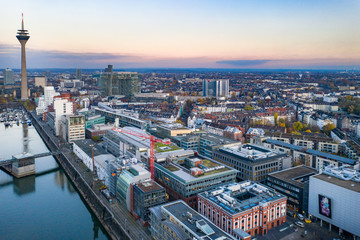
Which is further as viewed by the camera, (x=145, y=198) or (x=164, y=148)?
(x=164, y=148)

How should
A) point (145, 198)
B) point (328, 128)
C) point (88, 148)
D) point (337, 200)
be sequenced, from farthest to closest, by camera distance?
point (328, 128) → point (88, 148) → point (145, 198) → point (337, 200)

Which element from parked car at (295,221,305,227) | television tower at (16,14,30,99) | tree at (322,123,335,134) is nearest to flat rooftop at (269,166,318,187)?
parked car at (295,221,305,227)

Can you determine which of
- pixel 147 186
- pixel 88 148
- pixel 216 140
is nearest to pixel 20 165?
pixel 88 148

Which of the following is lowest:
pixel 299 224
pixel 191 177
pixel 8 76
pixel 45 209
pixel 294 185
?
pixel 45 209

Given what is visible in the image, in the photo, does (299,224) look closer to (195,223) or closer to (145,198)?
(195,223)

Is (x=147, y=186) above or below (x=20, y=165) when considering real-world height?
above

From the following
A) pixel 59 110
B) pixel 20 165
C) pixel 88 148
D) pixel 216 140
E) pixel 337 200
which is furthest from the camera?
pixel 59 110
